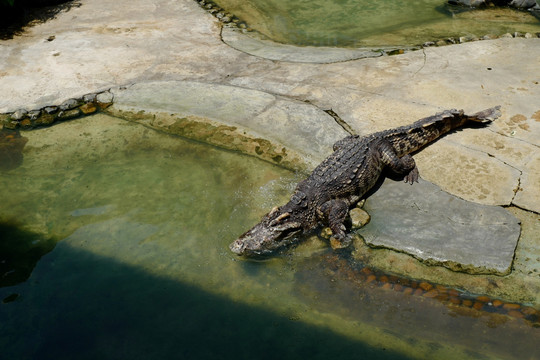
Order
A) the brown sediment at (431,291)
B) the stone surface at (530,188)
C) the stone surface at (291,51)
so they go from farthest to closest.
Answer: the stone surface at (291,51)
the stone surface at (530,188)
the brown sediment at (431,291)

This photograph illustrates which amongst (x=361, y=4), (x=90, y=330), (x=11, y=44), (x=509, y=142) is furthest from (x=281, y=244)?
(x=361, y=4)

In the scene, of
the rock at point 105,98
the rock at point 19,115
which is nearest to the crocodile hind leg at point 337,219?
the rock at point 105,98

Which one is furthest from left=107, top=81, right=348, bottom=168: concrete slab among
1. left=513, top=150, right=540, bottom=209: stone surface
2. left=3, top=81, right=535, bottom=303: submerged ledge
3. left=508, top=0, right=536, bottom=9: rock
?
left=508, top=0, right=536, bottom=9: rock

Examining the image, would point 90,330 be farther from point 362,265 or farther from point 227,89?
point 227,89

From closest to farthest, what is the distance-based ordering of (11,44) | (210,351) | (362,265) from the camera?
(210,351)
(362,265)
(11,44)

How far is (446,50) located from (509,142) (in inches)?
102

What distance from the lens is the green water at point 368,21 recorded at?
8.77 meters

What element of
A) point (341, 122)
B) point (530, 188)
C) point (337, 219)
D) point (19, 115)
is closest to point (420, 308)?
point (337, 219)

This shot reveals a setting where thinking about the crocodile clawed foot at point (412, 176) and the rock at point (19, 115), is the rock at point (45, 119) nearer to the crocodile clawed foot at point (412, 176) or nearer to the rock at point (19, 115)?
the rock at point (19, 115)

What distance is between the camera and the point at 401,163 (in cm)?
527

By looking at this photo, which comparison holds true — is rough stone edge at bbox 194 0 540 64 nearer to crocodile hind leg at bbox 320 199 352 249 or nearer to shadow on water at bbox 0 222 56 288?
crocodile hind leg at bbox 320 199 352 249

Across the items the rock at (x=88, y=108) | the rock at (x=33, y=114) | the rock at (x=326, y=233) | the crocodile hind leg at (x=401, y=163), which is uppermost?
the rock at (x=33, y=114)

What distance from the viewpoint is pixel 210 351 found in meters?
3.77

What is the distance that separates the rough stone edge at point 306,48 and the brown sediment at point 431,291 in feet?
13.3
